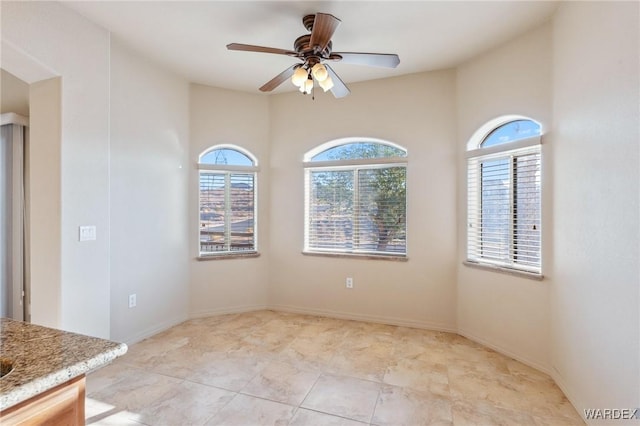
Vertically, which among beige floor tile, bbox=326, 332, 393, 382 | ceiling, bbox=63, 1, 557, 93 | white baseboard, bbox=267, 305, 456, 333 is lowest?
beige floor tile, bbox=326, 332, 393, 382

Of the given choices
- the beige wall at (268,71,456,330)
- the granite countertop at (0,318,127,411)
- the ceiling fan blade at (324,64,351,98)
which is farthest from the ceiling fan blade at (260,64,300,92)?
the granite countertop at (0,318,127,411)

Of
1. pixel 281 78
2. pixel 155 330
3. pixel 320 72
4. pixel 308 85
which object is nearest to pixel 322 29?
pixel 320 72

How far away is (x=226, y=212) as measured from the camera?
4145 mm

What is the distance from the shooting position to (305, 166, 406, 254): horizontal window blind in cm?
377

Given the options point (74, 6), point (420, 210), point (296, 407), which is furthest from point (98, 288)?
point (420, 210)

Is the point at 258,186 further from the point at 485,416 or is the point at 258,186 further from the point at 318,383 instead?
the point at 485,416

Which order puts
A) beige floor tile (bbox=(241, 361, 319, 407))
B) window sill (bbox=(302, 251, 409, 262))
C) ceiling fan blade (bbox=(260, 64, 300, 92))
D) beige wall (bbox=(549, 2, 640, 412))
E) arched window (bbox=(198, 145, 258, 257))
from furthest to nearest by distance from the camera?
arched window (bbox=(198, 145, 258, 257))
window sill (bbox=(302, 251, 409, 262))
ceiling fan blade (bbox=(260, 64, 300, 92))
beige floor tile (bbox=(241, 361, 319, 407))
beige wall (bbox=(549, 2, 640, 412))

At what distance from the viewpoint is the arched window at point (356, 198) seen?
377 centimetres

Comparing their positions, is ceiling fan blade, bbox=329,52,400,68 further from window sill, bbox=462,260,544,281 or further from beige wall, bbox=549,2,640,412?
window sill, bbox=462,260,544,281

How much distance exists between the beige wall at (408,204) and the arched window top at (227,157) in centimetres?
33

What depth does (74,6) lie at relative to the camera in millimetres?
2428

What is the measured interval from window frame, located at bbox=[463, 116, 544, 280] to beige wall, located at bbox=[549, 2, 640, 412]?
189mm

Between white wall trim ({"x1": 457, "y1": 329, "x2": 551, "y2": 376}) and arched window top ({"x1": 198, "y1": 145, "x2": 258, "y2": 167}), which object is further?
arched window top ({"x1": 198, "y1": 145, "x2": 258, "y2": 167})

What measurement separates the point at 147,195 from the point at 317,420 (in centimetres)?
269
